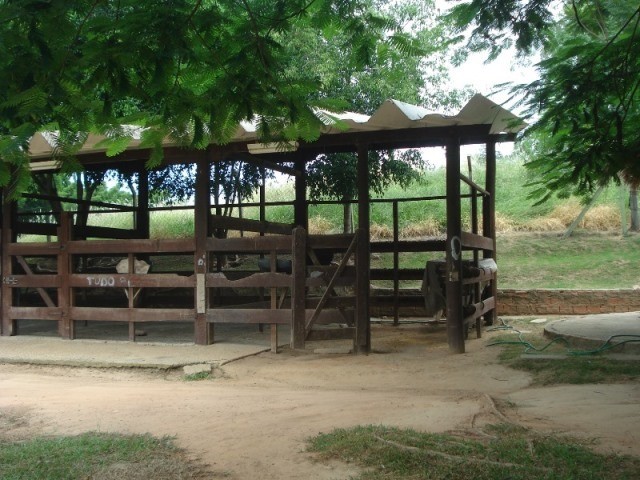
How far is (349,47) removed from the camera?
5227mm

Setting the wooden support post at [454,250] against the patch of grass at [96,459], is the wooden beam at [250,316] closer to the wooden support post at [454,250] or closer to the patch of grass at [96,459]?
the wooden support post at [454,250]

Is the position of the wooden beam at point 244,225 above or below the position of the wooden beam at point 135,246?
above

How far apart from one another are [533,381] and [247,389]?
3205 mm

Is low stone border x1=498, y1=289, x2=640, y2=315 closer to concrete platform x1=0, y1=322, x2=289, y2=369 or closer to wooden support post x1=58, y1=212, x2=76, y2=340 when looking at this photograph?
concrete platform x1=0, y1=322, x2=289, y2=369

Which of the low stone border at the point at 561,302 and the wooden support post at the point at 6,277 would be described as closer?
the wooden support post at the point at 6,277

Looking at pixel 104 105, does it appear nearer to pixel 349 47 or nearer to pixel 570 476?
pixel 349 47

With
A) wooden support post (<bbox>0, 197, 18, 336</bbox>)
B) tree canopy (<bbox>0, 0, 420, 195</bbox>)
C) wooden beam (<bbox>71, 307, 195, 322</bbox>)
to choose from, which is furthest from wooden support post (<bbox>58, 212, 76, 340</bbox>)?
tree canopy (<bbox>0, 0, 420, 195</bbox>)

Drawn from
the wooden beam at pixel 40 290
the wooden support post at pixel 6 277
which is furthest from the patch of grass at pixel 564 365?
the wooden support post at pixel 6 277

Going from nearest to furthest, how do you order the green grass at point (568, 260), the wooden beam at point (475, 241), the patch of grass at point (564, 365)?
the patch of grass at point (564, 365) < the wooden beam at point (475, 241) < the green grass at point (568, 260)

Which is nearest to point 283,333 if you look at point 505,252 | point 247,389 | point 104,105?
point 247,389

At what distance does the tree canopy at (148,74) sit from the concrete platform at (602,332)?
5.58m

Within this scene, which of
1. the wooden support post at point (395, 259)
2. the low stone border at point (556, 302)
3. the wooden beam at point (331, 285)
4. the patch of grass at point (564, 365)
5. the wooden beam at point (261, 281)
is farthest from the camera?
the low stone border at point (556, 302)

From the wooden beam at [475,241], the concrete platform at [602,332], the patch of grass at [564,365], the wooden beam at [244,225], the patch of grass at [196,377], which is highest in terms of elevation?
the wooden beam at [244,225]

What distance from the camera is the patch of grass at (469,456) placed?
3.97 meters
